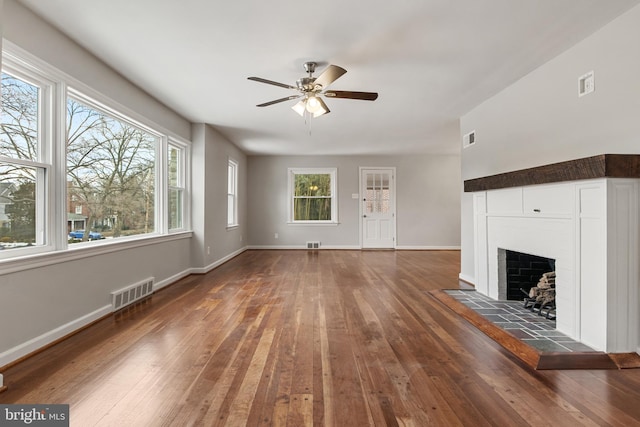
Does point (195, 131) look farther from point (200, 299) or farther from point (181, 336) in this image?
point (181, 336)

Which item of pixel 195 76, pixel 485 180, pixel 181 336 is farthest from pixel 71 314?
pixel 485 180

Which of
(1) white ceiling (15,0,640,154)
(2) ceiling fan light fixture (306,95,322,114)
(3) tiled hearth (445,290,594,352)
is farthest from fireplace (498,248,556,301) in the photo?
(2) ceiling fan light fixture (306,95,322,114)

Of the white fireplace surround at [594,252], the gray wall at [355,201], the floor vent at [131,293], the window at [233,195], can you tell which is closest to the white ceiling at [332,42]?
the white fireplace surround at [594,252]

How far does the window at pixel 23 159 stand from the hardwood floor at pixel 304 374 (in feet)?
2.97

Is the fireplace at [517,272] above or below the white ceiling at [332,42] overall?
A: below

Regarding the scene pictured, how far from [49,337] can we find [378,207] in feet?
23.2

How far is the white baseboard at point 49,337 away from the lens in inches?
82.3

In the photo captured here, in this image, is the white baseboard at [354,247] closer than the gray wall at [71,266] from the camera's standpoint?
No

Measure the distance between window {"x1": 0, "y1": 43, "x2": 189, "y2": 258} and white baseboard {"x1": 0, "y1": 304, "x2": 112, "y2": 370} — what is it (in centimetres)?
62

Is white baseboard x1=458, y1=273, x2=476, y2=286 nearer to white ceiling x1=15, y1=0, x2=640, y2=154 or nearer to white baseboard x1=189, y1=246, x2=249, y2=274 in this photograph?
white ceiling x1=15, y1=0, x2=640, y2=154

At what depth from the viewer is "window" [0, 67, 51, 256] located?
2201 millimetres

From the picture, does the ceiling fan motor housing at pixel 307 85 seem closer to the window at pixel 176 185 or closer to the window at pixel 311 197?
the window at pixel 176 185

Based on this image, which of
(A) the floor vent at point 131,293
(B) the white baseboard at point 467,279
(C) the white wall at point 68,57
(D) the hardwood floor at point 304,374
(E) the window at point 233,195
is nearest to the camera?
(D) the hardwood floor at point 304,374

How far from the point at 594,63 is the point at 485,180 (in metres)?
1.29
